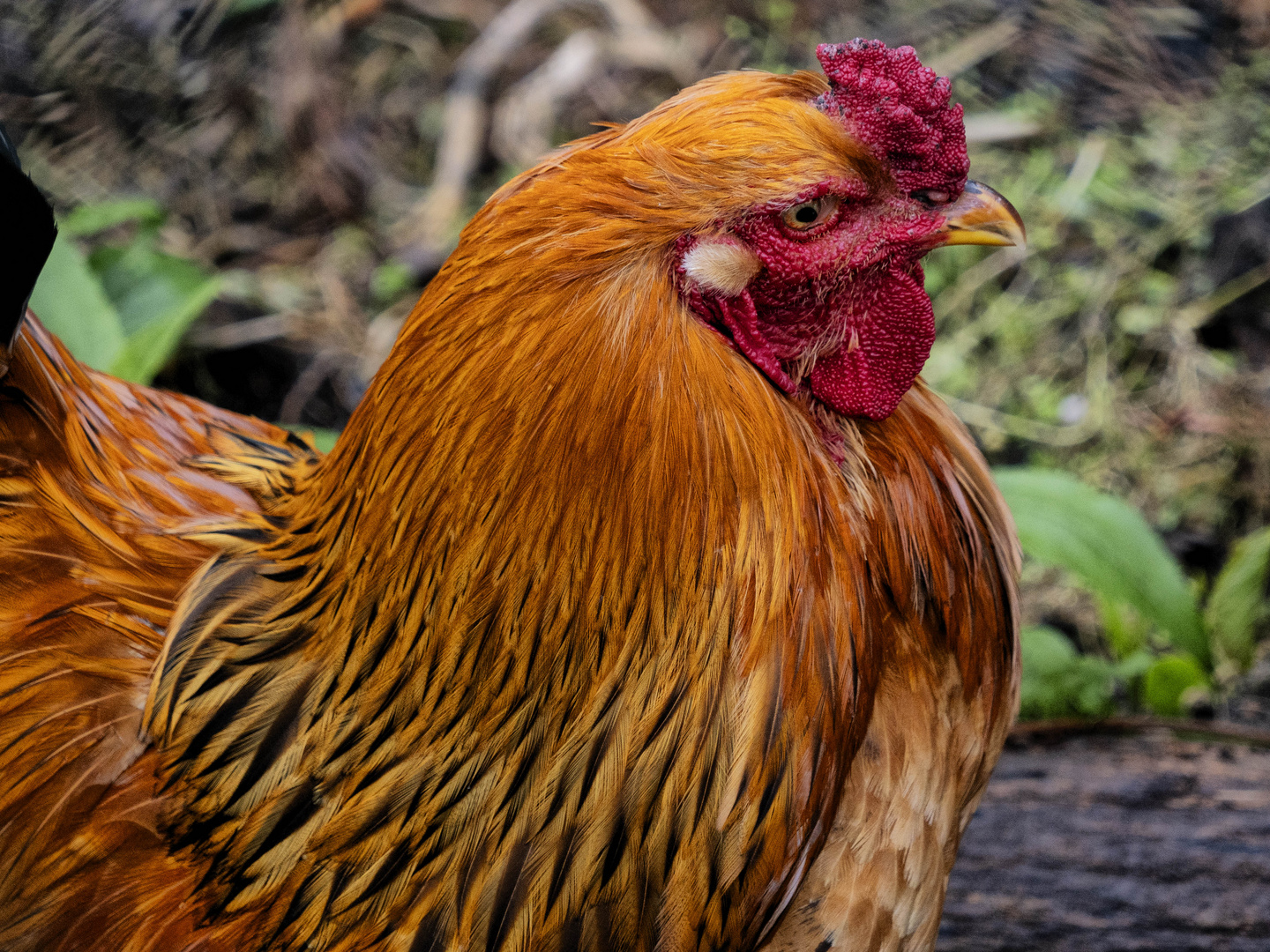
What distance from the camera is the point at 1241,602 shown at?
3.58 metres

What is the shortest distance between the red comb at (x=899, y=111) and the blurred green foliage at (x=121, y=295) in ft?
9.37

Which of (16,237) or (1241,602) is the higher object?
(16,237)

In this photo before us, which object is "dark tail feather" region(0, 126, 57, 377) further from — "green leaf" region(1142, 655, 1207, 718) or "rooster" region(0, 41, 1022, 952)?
"green leaf" region(1142, 655, 1207, 718)

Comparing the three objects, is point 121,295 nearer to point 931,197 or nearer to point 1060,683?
point 931,197

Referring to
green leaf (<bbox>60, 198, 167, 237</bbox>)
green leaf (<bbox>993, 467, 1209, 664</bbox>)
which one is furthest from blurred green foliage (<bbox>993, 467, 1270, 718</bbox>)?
green leaf (<bbox>60, 198, 167, 237</bbox>)

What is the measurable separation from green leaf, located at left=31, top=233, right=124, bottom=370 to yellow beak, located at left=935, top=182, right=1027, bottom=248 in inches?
119

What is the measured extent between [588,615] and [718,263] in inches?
23.3

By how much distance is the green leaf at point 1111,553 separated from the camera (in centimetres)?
318

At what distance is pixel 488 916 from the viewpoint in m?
1.80

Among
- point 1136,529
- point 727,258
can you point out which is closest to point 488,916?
point 727,258

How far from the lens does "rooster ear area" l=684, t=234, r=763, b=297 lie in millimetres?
1731

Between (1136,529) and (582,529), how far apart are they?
221 cm

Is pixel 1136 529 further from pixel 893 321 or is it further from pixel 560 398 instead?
pixel 560 398

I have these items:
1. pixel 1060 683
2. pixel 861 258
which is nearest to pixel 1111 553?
pixel 1060 683
